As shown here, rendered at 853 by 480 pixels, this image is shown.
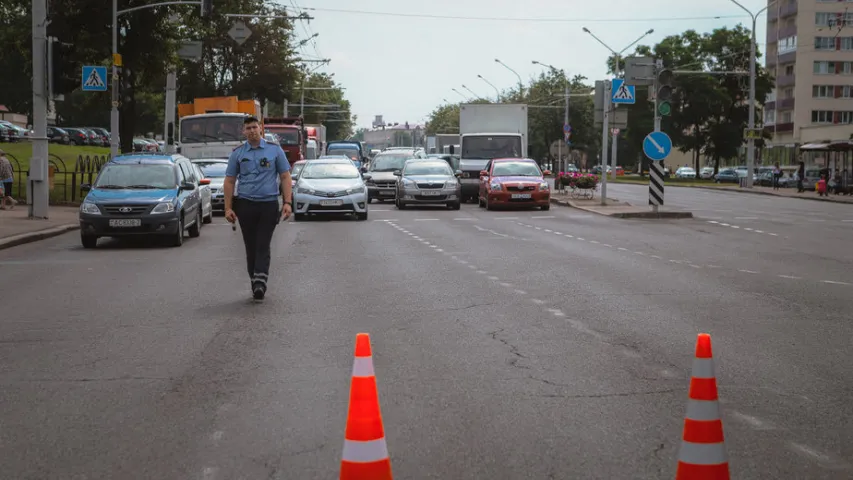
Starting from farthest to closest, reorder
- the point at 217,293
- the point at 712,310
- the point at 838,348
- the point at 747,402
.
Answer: the point at 217,293
the point at 712,310
the point at 838,348
the point at 747,402

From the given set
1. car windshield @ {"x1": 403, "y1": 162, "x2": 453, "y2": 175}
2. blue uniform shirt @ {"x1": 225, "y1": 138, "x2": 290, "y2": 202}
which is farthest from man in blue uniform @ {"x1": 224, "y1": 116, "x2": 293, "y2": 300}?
car windshield @ {"x1": 403, "y1": 162, "x2": 453, "y2": 175}

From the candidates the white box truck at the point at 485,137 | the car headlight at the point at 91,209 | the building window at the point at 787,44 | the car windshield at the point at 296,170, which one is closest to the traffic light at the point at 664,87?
the white box truck at the point at 485,137

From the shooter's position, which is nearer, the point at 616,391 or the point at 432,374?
the point at 616,391

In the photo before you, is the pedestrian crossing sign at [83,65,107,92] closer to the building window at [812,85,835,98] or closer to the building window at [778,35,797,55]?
the building window at [812,85,835,98]

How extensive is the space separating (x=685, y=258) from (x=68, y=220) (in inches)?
577

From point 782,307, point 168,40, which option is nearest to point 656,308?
point 782,307

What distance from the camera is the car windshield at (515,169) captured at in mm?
34688

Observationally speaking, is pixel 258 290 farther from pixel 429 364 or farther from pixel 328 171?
pixel 328 171

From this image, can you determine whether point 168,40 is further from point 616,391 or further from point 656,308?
point 616,391

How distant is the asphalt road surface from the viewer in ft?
18.6

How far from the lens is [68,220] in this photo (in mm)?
26125

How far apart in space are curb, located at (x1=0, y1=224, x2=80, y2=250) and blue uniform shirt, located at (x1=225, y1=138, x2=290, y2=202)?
889cm

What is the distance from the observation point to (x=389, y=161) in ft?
136

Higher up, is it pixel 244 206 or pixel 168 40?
pixel 168 40
